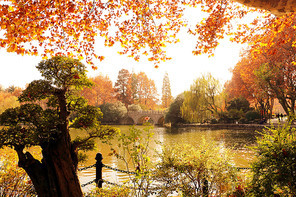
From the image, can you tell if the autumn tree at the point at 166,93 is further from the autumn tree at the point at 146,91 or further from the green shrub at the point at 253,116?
the green shrub at the point at 253,116

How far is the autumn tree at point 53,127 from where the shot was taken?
320 centimetres

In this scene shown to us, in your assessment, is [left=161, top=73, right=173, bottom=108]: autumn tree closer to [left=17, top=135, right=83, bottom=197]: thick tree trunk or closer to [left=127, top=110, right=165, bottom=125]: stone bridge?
[left=127, top=110, right=165, bottom=125]: stone bridge

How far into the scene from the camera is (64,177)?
330cm

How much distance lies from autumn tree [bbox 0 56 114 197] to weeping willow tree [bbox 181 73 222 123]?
969 inches

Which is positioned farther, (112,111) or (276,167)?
(112,111)

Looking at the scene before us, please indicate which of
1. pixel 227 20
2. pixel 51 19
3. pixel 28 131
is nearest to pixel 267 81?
pixel 227 20

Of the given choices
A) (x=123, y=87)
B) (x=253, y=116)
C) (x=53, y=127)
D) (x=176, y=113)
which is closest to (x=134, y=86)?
(x=123, y=87)

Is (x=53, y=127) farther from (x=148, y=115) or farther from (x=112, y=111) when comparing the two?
(x=148, y=115)

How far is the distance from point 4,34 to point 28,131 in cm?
199

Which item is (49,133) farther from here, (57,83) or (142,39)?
(142,39)

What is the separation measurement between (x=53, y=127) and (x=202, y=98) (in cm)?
2543

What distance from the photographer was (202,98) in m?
27.4

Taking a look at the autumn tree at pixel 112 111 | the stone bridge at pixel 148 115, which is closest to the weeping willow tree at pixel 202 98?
the stone bridge at pixel 148 115

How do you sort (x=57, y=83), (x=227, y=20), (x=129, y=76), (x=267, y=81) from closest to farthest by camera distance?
(x=57, y=83), (x=227, y=20), (x=267, y=81), (x=129, y=76)
